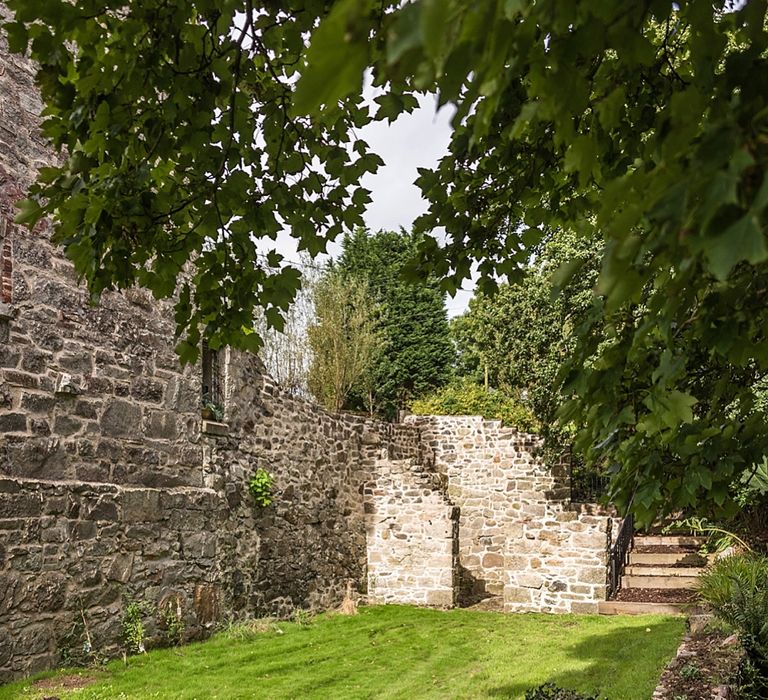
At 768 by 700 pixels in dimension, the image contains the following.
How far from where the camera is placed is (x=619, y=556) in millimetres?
12453

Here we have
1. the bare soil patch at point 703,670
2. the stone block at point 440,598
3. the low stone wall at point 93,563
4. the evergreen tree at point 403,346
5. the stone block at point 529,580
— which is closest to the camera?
the bare soil patch at point 703,670

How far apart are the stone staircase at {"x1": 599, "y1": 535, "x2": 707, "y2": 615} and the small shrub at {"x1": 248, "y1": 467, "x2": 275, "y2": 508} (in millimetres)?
5245

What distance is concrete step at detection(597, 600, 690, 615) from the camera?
10734mm

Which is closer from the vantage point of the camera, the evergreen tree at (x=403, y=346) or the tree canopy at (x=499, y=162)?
the tree canopy at (x=499, y=162)

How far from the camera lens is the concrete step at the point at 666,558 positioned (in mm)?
12500

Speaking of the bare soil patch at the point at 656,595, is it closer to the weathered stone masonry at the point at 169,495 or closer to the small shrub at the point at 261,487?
the weathered stone masonry at the point at 169,495

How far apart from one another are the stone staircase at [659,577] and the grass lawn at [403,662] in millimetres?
443

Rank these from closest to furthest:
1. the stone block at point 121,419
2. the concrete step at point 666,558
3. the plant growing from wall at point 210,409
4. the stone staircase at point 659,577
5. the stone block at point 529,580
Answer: the stone block at point 121,419, the plant growing from wall at point 210,409, the stone staircase at point 659,577, the stone block at point 529,580, the concrete step at point 666,558

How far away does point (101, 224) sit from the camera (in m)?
3.21

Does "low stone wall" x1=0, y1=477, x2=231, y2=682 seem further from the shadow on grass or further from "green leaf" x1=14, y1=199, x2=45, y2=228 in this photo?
"green leaf" x1=14, y1=199, x2=45, y2=228

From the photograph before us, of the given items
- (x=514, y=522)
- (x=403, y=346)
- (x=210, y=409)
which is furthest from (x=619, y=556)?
(x=403, y=346)

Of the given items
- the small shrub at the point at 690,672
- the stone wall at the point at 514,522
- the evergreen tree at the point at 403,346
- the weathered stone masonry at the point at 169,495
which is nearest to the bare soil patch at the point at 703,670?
the small shrub at the point at 690,672

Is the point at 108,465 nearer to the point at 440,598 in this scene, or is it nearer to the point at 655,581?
the point at 440,598

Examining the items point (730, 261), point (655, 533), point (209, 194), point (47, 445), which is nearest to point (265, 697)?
point (47, 445)
